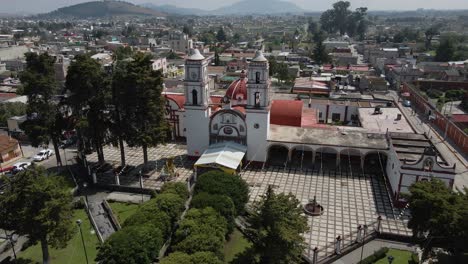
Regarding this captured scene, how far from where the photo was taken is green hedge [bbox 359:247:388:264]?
68.8ft

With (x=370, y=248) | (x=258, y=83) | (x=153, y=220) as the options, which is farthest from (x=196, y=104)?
(x=370, y=248)

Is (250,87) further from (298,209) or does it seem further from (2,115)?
(2,115)

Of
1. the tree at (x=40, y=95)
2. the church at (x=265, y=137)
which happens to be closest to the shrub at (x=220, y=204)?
the church at (x=265, y=137)

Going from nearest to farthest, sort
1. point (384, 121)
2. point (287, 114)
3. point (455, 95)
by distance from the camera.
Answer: point (287, 114) < point (384, 121) < point (455, 95)

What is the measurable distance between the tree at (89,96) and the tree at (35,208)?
37.0 feet

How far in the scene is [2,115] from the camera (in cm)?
4359

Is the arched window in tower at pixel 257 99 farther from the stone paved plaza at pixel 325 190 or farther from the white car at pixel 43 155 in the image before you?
the white car at pixel 43 155

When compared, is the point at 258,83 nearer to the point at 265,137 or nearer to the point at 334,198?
the point at 265,137

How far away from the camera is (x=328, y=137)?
113ft

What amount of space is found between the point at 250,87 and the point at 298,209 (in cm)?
1622

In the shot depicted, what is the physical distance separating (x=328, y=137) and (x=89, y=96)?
21475mm

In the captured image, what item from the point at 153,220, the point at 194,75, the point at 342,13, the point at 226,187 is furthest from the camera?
the point at 342,13

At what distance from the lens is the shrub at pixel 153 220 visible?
20719 millimetres

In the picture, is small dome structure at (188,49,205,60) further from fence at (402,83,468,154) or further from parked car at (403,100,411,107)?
parked car at (403,100,411,107)
